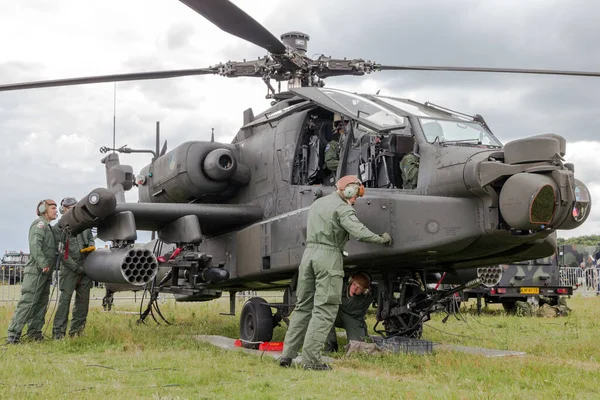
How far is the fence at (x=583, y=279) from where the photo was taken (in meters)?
26.2

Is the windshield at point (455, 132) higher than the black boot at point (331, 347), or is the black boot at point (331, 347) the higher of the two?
the windshield at point (455, 132)

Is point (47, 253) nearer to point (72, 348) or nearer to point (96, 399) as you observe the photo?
point (72, 348)

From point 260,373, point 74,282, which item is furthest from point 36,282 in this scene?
A: point 260,373

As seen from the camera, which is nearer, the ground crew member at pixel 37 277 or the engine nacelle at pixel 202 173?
the ground crew member at pixel 37 277

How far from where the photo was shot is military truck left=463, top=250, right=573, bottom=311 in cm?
1530

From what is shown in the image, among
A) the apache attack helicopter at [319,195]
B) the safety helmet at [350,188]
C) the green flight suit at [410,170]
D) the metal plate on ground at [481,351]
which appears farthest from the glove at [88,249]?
the metal plate on ground at [481,351]

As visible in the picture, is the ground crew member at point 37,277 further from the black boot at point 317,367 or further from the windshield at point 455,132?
the windshield at point 455,132

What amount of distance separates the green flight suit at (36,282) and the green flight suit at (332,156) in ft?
12.6

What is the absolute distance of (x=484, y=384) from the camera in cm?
541

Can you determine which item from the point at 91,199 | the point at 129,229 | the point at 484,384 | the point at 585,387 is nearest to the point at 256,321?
the point at 129,229

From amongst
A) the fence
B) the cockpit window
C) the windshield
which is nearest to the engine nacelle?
the cockpit window

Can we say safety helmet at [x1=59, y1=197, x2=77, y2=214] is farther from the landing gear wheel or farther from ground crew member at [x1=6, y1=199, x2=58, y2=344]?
the landing gear wheel

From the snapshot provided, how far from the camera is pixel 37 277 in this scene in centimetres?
889

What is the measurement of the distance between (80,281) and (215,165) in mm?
2487
